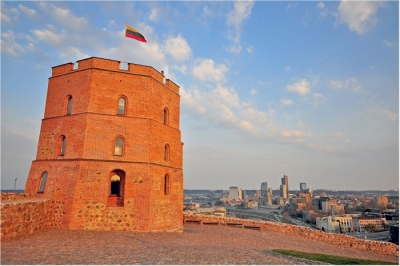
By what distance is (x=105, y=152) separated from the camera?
14000 millimetres

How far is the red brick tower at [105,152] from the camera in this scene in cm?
1316

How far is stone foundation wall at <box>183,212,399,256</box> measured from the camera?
18734mm

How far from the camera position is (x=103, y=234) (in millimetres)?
11773

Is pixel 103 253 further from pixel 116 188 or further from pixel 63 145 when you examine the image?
pixel 63 145

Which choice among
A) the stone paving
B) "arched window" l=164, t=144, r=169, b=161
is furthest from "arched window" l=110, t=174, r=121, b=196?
"arched window" l=164, t=144, r=169, b=161

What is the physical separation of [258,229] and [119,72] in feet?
52.7

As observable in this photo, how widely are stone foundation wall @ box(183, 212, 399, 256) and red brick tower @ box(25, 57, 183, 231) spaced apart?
5737mm

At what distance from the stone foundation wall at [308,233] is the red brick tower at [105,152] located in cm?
574

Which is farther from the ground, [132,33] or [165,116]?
[132,33]

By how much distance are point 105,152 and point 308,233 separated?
55.6 ft

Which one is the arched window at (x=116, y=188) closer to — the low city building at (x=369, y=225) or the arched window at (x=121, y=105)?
the arched window at (x=121, y=105)

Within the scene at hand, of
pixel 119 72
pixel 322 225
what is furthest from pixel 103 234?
pixel 322 225

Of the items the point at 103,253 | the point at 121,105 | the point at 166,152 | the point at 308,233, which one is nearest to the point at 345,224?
the point at 308,233

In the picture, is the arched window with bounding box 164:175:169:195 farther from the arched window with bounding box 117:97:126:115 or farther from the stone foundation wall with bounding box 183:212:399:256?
the stone foundation wall with bounding box 183:212:399:256
